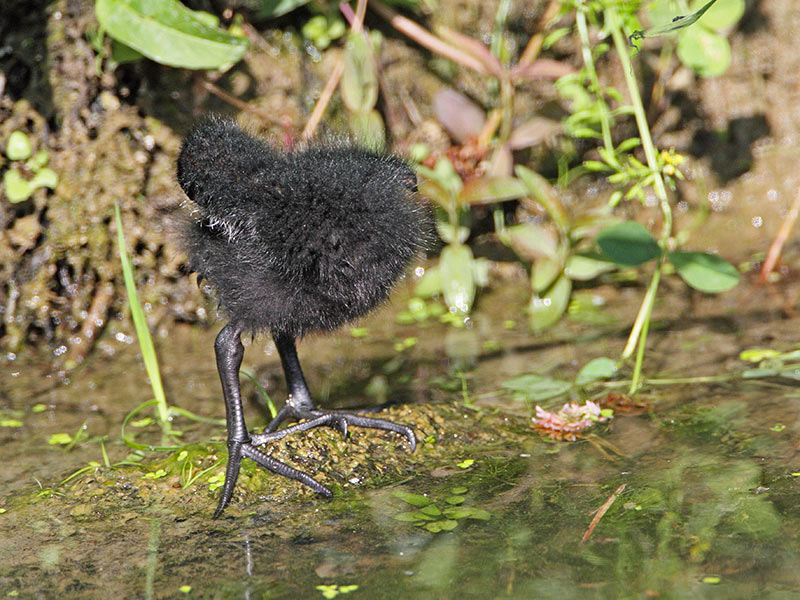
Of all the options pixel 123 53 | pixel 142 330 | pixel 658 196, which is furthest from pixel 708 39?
pixel 142 330

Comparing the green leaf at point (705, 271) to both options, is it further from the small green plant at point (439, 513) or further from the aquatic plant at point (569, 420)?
the small green plant at point (439, 513)

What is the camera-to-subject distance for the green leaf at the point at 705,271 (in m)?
3.07

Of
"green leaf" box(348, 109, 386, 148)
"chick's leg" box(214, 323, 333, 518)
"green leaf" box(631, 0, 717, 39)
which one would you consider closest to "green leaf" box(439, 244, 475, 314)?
"green leaf" box(348, 109, 386, 148)

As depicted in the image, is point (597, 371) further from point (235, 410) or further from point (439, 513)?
point (235, 410)

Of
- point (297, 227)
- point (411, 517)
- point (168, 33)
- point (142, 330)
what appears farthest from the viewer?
point (168, 33)

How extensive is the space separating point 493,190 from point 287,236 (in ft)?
5.71

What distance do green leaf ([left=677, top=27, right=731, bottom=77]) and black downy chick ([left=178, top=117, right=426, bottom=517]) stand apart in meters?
1.74

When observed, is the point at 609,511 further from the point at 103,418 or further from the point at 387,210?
the point at 103,418

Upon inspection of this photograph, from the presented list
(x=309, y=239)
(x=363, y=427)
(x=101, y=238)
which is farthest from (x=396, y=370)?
(x=101, y=238)

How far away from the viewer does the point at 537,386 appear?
3131mm

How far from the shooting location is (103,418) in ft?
10.5

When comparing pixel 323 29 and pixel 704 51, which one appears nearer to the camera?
pixel 704 51

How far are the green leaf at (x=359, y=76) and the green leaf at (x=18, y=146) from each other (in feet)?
4.65

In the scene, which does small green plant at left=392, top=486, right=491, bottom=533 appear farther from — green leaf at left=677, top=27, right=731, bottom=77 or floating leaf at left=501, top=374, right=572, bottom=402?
green leaf at left=677, top=27, right=731, bottom=77
